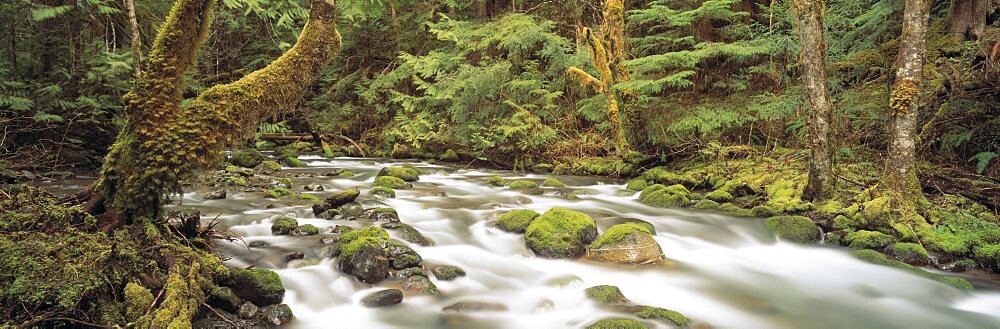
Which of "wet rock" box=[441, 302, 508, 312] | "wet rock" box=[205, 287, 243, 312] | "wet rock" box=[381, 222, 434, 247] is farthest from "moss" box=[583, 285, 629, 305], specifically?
"wet rock" box=[205, 287, 243, 312]

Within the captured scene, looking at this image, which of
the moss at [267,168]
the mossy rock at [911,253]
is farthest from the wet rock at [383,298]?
the moss at [267,168]

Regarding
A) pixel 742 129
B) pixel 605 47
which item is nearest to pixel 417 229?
pixel 605 47

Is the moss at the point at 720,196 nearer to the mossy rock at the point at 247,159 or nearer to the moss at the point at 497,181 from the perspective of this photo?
the moss at the point at 497,181

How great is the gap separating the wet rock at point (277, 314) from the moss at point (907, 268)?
640cm

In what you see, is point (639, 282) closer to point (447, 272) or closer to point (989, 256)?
point (447, 272)

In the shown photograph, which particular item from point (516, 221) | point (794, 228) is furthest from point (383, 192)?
point (794, 228)

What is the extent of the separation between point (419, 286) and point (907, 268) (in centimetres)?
543

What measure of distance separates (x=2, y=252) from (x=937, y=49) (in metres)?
11.2

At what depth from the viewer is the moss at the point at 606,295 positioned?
516 cm

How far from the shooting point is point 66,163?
1085 cm

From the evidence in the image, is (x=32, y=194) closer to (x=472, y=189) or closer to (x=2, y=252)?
(x=2, y=252)

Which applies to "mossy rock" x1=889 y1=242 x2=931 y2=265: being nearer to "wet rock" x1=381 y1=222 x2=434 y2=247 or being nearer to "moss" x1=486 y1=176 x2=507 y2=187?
"wet rock" x1=381 y1=222 x2=434 y2=247

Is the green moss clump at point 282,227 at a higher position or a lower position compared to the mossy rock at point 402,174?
lower

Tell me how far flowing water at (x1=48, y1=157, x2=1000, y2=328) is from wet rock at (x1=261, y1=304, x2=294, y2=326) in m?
0.23
